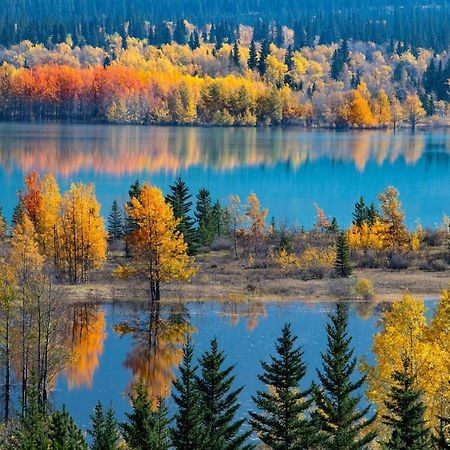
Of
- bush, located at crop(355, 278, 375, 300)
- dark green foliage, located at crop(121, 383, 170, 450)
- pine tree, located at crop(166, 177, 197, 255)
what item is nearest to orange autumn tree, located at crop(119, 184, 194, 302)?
bush, located at crop(355, 278, 375, 300)

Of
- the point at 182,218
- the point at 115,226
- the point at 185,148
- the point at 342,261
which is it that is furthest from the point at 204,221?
the point at 185,148

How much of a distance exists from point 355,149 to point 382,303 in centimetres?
9461

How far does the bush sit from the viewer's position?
5247cm

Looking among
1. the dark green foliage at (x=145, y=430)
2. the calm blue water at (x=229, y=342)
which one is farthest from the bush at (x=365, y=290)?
the dark green foliage at (x=145, y=430)

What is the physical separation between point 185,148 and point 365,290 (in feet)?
288

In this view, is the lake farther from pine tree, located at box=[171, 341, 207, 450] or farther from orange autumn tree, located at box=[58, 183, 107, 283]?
pine tree, located at box=[171, 341, 207, 450]

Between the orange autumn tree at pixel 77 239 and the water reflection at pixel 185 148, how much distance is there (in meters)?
49.5

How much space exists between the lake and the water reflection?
0.46 feet

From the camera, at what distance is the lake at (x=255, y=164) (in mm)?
94688

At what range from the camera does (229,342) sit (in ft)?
144

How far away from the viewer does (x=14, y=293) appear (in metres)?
34.4

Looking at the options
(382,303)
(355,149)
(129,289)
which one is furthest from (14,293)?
(355,149)

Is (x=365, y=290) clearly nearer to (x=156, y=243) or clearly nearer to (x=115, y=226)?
(x=156, y=243)

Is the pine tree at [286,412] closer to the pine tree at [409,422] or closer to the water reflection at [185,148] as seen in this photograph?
the pine tree at [409,422]
